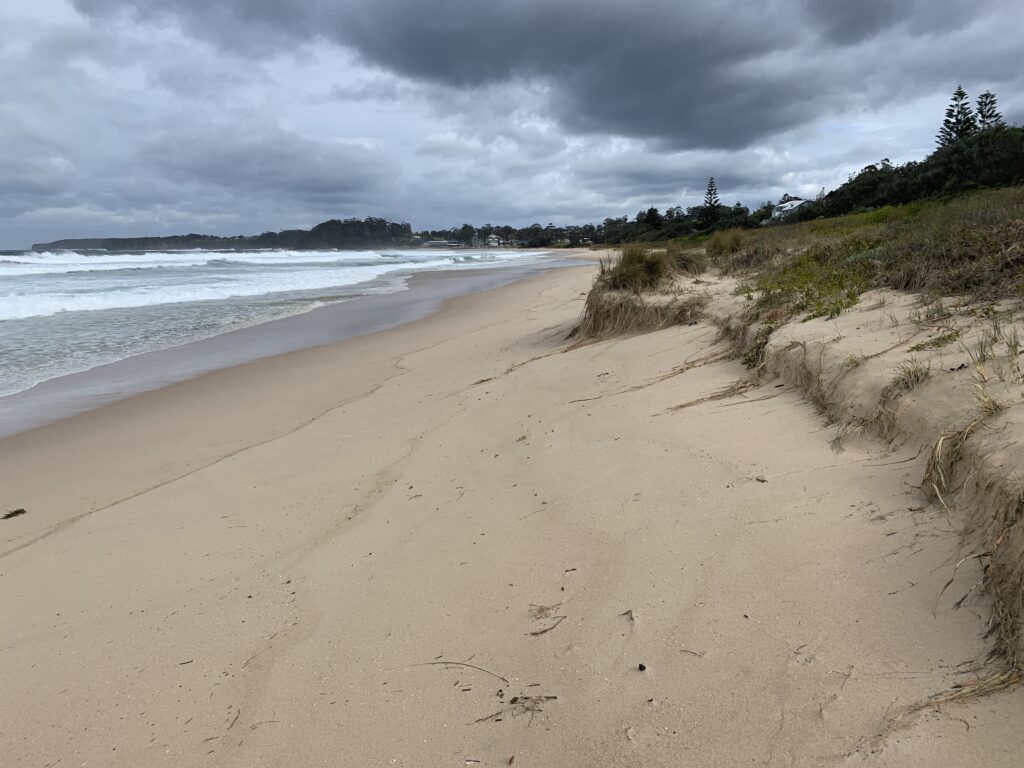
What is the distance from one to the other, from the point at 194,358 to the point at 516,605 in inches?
371

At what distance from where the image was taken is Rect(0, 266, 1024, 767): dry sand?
5.71ft

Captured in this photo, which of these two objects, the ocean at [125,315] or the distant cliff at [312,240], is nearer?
the ocean at [125,315]

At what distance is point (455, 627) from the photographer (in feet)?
7.53

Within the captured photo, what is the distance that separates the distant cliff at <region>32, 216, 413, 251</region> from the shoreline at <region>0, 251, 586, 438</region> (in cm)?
9426

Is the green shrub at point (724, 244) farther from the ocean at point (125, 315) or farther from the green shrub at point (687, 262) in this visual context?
the ocean at point (125, 315)

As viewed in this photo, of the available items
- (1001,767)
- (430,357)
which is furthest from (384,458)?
(430,357)

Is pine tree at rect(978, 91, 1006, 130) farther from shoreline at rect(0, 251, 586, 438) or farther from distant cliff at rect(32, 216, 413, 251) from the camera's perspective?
distant cliff at rect(32, 216, 413, 251)

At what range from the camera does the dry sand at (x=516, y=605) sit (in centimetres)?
174

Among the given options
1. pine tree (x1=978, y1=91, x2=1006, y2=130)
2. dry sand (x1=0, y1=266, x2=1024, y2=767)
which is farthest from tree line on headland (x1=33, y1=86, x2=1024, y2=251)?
dry sand (x1=0, y1=266, x2=1024, y2=767)

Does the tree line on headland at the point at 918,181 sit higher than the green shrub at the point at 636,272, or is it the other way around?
the tree line on headland at the point at 918,181

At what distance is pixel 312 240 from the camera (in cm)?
11675

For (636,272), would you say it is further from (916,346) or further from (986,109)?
(986,109)

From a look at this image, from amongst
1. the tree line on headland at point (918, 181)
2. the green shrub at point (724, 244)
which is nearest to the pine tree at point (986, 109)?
the tree line on headland at point (918, 181)

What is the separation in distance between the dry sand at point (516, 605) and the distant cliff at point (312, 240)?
106 metres
